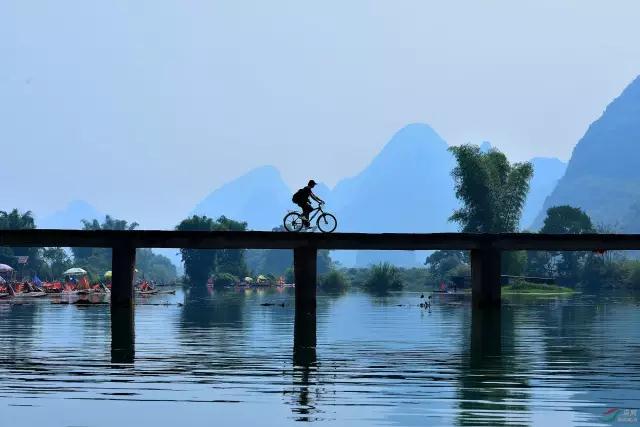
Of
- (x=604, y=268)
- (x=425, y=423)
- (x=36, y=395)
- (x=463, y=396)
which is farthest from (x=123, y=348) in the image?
(x=604, y=268)

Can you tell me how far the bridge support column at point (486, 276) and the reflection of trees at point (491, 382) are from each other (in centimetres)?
1598

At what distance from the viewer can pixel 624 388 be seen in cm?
2450

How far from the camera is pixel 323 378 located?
2631 centimetres

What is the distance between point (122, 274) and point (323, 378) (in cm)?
3387

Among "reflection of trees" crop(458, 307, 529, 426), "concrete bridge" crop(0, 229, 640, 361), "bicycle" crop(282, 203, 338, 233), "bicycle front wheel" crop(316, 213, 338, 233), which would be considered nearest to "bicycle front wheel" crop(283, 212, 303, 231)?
"bicycle" crop(282, 203, 338, 233)

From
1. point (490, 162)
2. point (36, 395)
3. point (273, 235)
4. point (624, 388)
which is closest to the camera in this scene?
point (36, 395)

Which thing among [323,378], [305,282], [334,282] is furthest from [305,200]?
[334,282]

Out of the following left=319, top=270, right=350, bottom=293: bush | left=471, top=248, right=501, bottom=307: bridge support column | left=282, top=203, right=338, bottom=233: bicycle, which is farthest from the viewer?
left=319, top=270, right=350, bottom=293: bush

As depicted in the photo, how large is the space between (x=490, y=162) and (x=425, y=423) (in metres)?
132

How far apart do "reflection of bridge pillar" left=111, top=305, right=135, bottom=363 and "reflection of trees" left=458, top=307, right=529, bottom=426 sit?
9.47m

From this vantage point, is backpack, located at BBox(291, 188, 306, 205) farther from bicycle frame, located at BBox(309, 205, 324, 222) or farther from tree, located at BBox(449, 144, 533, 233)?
tree, located at BBox(449, 144, 533, 233)

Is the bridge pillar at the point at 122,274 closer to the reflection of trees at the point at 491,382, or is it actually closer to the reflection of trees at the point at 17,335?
the reflection of trees at the point at 17,335

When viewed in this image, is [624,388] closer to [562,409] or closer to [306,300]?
[562,409]

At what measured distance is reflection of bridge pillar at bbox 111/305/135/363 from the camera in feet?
105
